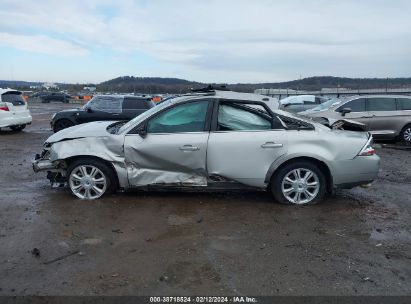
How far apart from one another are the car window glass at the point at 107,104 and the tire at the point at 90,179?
7.67 m

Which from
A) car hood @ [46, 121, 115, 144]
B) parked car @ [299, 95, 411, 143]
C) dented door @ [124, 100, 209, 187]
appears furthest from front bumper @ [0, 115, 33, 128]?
dented door @ [124, 100, 209, 187]

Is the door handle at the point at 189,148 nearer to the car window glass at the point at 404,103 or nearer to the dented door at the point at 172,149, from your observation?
the dented door at the point at 172,149

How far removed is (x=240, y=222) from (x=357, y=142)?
7.23 ft

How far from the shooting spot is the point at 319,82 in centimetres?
5038

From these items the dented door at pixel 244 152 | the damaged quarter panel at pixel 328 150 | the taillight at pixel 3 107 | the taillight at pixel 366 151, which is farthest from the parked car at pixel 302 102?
the dented door at pixel 244 152

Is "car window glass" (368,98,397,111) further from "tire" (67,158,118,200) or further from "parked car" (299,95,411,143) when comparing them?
"tire" (67,158,118,200)

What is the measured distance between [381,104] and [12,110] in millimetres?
12509

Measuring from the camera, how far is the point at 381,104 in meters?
13.4

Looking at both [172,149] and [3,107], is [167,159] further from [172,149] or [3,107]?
[3,107]

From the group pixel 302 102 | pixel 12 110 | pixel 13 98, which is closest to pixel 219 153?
pixel 12 110

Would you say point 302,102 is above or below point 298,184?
above

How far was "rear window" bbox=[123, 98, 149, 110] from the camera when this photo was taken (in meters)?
13.9

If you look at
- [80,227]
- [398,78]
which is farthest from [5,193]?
[398,78]

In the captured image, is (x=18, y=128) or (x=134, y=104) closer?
(x=134, y=104)
